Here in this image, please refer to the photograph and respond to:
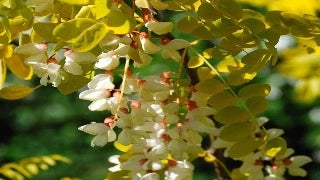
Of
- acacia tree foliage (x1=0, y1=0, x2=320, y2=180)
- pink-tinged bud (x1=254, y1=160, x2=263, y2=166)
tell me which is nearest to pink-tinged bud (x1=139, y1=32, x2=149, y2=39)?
acacia tree foliage (x1=0, y1=0, x2=320, y2=180)

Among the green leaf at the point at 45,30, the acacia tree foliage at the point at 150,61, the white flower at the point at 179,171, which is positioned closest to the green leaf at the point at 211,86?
the acacia tree foliage at the point at 150,61

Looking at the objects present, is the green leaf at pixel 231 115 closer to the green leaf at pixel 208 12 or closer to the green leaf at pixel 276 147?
the green leaf at pixel 276 147

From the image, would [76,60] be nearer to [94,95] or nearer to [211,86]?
[94,95]

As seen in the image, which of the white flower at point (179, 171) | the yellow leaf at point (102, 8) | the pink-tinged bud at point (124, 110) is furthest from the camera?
the white flower at point (179, 171)

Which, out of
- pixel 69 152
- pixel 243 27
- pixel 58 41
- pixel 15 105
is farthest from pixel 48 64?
pixel 15 105

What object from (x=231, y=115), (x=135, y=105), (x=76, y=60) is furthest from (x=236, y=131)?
(x=76, y=60)

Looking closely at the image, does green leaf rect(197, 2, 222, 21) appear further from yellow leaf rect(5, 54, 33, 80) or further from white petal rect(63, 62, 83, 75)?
yellow leaf rect(5, 54, 33, 80)

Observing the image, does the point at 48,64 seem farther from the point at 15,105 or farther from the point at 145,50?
the point at 15,105
